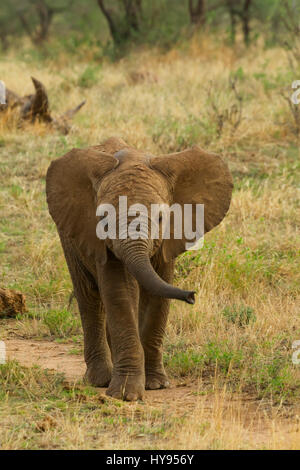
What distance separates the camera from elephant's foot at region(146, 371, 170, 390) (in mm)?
5512

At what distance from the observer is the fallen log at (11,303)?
23.6 ft

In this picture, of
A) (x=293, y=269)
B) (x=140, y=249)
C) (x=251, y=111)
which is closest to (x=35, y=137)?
(x=251, y=111)

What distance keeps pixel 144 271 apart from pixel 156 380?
48.8 inches

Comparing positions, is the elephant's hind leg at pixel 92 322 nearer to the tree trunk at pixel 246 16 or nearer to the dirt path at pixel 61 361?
the dirt path at pixel 61 361

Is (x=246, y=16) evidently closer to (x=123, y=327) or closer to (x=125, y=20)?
(x=125, y=20)

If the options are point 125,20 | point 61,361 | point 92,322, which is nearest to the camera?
point 92,322

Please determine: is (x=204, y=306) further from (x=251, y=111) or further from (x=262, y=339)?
(x=251, y=111)

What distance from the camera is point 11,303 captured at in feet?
23.6

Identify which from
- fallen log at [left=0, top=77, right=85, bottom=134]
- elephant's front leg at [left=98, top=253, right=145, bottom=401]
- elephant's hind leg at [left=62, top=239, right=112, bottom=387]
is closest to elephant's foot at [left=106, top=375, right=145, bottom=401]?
elephant's front leg at [left=98, top=253, right=145, bottom=401]

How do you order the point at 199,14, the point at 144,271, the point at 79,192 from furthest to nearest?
the point at 199,14, the point at 79,192, the point at 144,271

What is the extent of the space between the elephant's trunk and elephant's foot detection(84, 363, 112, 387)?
1138mm

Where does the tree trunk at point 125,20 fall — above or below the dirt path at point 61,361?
above

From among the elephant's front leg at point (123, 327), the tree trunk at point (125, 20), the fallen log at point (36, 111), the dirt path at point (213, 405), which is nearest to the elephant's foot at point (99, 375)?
the dirt path at point (213, 405)

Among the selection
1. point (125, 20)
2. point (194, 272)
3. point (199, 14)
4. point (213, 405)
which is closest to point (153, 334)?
point (213, 405)
